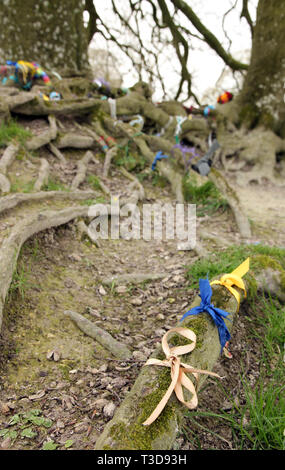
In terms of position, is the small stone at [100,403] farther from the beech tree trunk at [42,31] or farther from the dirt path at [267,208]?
the beech tree trunk at [42,31]

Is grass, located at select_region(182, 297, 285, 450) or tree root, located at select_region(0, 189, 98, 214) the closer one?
grass, located at select_region(182, 297, 285, 450)

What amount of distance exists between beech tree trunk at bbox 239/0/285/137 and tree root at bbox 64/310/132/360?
282 inches

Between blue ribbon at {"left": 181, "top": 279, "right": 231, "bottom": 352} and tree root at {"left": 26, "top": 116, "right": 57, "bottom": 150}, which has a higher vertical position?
tree root at {"left": 26, "top": 116, "right": 57, "bottom": 150}

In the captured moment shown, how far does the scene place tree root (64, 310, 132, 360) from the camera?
2.27m

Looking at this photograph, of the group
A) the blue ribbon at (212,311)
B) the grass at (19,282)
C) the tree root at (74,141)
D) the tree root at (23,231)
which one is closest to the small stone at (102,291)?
the grass at (19,282)

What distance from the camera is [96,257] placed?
3596 millimetres

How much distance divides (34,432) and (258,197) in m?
6.15

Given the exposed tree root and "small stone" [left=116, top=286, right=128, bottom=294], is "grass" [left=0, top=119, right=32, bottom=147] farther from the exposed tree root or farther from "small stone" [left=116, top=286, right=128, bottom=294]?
"small stone" [left=116, top=286, right=128, bottom=294]

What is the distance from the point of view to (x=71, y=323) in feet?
8.20

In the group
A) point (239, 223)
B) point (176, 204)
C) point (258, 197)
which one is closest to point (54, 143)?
point (176, 204)

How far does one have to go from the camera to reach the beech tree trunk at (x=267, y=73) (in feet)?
23.4

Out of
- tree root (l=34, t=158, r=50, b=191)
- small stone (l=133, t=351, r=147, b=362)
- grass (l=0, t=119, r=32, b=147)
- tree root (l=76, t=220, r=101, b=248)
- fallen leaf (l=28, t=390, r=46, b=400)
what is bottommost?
fallen leaf (l=28, t=390, r=46, b=400)

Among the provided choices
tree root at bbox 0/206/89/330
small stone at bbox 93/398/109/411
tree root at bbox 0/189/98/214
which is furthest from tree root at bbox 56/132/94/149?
small stone at bbox 93/398/109/411

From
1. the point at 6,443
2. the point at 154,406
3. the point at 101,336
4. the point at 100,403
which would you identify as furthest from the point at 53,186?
the point at 154,406
